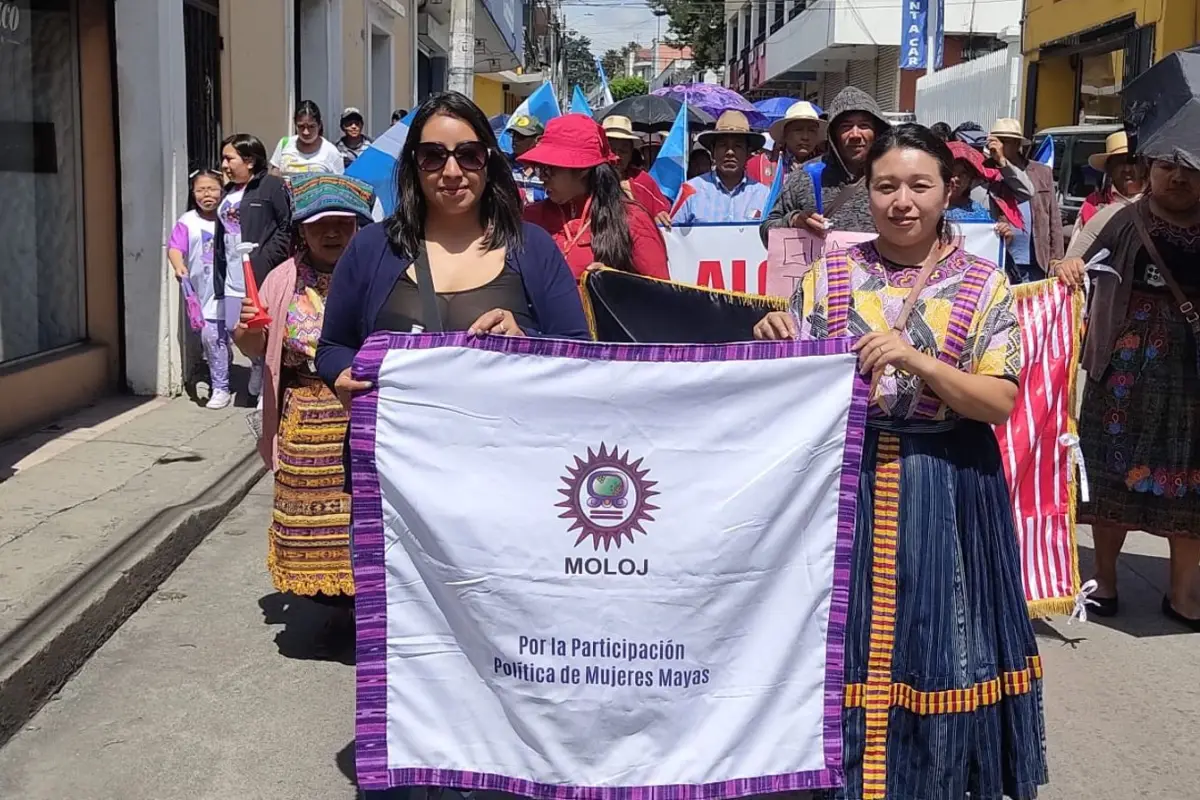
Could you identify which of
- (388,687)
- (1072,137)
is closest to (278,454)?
(388,687)

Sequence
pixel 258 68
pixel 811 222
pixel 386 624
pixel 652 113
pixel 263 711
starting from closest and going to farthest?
pixel 386 624 → pixel 263 711 → pixel 811 222 → pixel 258 68 → pixel 652 113

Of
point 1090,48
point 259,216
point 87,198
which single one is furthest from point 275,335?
point 1090,48

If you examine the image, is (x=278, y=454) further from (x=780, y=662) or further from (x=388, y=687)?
(x=780, y=662)

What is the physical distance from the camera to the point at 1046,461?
455cm

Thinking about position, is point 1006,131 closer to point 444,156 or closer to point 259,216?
point 259,216

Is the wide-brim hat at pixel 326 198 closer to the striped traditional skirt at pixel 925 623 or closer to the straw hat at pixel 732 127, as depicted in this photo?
the striped traditional skirt at pixel 925 623

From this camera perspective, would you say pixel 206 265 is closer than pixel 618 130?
Yes

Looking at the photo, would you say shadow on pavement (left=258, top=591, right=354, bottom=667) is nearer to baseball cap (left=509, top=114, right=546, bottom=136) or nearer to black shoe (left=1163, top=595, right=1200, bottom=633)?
black shoe (left=1163, top=595, right=1200, bottom=633)

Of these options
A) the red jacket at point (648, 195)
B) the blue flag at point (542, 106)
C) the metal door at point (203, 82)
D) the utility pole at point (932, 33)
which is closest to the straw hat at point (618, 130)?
the blue flag at point (542, 106)

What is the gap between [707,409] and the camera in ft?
9.25

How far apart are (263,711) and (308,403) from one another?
1.04 m

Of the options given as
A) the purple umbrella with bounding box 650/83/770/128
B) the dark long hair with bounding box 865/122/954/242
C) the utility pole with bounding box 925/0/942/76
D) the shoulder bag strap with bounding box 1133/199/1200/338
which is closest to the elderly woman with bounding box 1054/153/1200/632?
the shoulder bag strap with bounding box 1133/199/1200/338

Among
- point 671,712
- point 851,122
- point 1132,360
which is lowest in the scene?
point 671,712

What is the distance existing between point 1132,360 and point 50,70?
22.1ft
